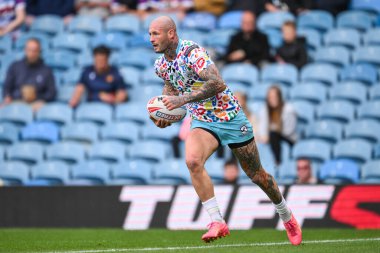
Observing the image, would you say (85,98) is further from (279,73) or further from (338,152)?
(338,152)

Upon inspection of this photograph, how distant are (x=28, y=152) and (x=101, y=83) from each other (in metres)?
1.88

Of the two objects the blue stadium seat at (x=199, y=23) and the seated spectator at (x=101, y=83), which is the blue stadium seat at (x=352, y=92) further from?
the seated spectator at (x=101, y=83)

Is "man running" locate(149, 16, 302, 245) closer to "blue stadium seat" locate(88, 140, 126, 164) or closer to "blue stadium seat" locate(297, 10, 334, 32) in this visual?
"blue stadium seat" locate(88, 140, 126, 164)

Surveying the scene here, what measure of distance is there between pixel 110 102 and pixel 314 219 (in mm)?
5714

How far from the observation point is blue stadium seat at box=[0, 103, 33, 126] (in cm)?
1683

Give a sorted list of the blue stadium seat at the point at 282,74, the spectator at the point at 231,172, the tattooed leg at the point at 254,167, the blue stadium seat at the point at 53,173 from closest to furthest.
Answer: the tattooed leg at the point at 254,167
the spectator at the point at 231,172
the blue stadium seat at the point at 53,173
the blue stadium seat at the point at 282,74

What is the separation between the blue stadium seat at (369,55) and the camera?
1549 centimetres

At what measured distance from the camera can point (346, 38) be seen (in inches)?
632

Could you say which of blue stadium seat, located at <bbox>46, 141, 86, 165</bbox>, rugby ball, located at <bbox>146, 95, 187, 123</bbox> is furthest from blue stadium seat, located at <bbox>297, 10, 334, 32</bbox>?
rugby ball, located at <bbox>146, 95, 187, 123</bbox>

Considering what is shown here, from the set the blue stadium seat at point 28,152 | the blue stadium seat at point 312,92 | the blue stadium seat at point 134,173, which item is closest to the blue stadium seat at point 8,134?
the blue stadium seat at point 28,152

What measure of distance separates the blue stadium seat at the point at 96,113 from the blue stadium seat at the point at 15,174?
4.93 feet

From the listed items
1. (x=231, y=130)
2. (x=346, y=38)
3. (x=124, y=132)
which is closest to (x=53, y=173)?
(x=124, y=132)

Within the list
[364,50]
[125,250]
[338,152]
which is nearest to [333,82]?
[364,50]

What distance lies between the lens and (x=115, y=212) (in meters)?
13.0
